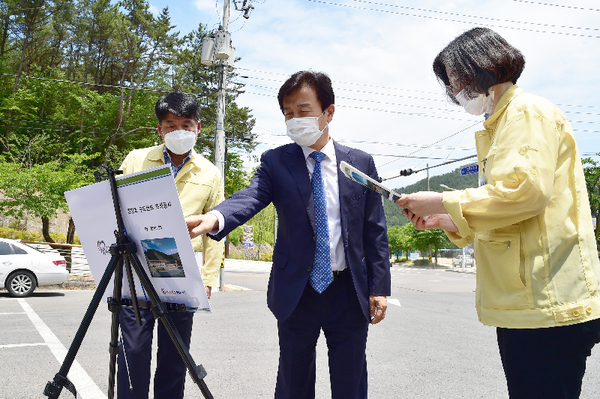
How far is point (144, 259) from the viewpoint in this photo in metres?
2.12

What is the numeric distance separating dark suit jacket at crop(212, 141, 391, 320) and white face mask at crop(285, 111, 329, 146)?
9 centimetres

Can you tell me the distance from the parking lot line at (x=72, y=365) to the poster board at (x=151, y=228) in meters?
1.98

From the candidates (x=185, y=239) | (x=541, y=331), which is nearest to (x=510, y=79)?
(x=541, y=331)

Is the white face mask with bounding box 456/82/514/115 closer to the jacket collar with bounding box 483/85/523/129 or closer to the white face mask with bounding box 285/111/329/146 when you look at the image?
the jacket collar with bounding box 483/85/523/129

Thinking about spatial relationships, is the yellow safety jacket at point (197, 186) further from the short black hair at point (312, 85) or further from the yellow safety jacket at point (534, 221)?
the yellow safety jacket at point (534, 221)

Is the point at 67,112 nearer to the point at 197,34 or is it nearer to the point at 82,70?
the point at 82,70

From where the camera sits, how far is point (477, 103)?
1957 millimetres

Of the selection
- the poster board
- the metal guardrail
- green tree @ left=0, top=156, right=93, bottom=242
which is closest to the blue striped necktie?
the poster board

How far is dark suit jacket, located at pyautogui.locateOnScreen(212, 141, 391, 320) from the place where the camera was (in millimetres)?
2383

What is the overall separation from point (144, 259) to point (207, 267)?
109 cm

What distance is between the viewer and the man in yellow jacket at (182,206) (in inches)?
106

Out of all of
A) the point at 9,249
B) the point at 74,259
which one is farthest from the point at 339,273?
the point at 74,259

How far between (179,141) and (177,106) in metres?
0.23

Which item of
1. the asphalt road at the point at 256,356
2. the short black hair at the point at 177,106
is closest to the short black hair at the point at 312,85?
the short black hair at the point at 177,106
